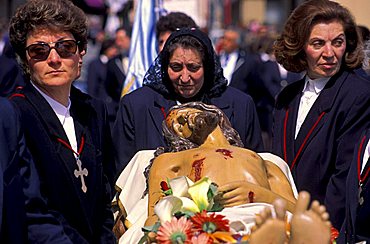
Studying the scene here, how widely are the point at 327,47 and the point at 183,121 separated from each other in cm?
116

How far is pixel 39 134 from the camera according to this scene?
427cm

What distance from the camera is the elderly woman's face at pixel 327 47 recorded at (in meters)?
6.02

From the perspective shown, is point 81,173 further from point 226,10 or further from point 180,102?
point 226,10

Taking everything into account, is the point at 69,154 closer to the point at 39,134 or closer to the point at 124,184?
the point at 39,134

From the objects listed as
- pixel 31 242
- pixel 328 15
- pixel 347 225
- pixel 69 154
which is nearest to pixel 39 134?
pixel 69 154

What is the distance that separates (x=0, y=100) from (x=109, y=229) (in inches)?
42.2

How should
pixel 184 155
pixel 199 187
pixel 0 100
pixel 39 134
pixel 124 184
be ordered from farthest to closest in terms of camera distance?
1. pixel 124 184
2. pixel 184 155
3. pixel 199 187
4. pixel 39 134
5. pixel 0 100

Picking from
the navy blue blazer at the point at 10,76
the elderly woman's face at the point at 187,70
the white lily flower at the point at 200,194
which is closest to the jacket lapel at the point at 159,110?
the elderly woman's face at the point at 187,70

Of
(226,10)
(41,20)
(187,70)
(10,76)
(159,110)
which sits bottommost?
(226,10)

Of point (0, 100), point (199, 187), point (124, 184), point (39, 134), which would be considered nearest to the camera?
point (0, 100)

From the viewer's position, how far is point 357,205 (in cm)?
458

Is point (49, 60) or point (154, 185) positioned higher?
point (49, 60)

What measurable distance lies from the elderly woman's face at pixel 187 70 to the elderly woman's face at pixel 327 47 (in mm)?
750

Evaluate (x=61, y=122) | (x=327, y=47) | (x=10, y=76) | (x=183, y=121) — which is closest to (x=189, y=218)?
(x=61, y=122)
